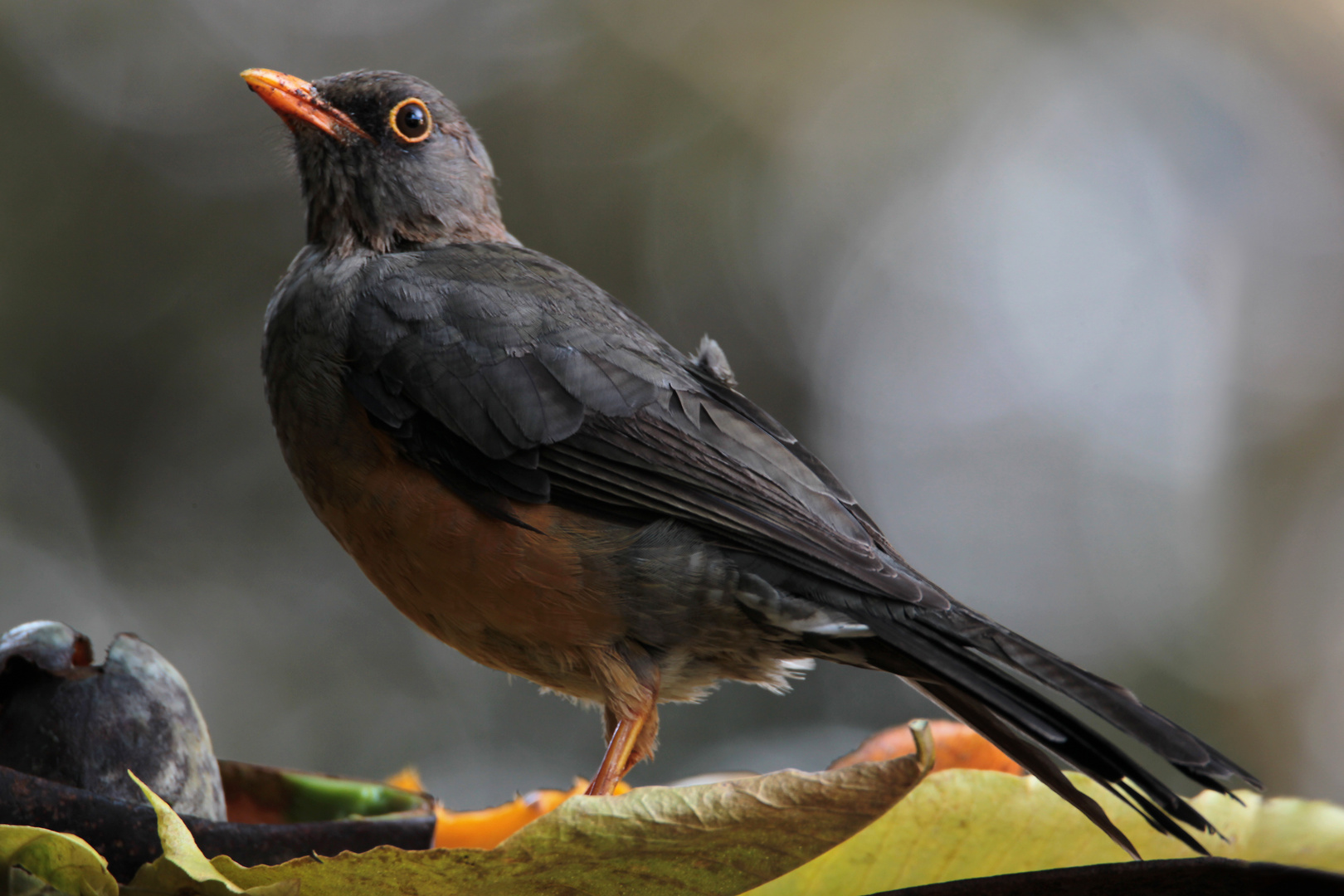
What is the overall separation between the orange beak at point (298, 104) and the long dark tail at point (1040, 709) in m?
2.57

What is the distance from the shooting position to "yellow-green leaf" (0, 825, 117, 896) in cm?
105

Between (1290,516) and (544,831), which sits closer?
(544,831)

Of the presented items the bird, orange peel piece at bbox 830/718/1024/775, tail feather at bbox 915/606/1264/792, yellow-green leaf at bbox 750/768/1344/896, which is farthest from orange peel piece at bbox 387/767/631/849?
tail feather at bbox 915/606/1264/792

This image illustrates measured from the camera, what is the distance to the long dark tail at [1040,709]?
148 centimetres

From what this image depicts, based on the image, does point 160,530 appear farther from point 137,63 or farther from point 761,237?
point 761,237

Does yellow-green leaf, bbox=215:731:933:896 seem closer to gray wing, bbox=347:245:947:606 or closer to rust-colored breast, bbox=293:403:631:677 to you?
gray wing, bbox=347:245:947:606

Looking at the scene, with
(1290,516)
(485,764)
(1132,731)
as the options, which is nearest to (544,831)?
(1132,731)

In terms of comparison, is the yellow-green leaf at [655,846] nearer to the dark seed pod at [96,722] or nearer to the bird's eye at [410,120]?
the dark seed pod at [96,722]

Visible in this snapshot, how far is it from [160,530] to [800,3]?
686cm

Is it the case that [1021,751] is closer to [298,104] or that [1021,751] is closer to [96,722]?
[96,722]

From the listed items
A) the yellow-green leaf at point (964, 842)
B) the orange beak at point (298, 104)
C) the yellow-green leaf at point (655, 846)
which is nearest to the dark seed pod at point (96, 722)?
the yellow-green leaf at point (655, 846)

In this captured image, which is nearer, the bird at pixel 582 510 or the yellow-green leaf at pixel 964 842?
the yellow-green leaf at pixel 964 842

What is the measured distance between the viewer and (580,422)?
2.74 m

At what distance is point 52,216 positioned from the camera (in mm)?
8406
